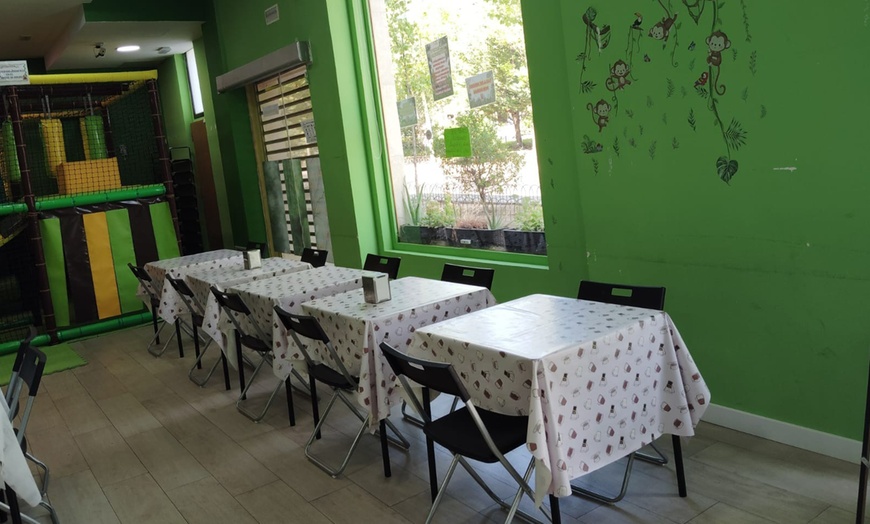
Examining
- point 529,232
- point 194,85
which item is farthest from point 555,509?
point 194,85

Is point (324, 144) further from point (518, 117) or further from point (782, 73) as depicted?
point (782, 73)

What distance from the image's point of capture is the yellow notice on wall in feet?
18.2

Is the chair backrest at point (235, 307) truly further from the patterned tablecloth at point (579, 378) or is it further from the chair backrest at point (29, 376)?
the patterned tablecloth at point (579, 378)

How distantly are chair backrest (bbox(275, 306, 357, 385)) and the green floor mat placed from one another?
3.63 meters

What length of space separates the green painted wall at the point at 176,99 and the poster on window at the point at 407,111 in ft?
16.8

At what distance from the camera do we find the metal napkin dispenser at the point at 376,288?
12.7ft

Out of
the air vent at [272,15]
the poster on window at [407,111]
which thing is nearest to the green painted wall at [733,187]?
the poster on window at [407,111]

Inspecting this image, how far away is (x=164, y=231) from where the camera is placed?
8156 millimetres

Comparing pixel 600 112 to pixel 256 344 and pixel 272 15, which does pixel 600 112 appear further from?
pixel 272 15

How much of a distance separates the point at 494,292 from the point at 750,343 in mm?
2024

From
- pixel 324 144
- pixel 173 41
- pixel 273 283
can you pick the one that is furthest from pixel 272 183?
pixel 273 283

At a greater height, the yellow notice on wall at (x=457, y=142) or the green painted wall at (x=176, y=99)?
the green painted wall at (x=176, y=99)

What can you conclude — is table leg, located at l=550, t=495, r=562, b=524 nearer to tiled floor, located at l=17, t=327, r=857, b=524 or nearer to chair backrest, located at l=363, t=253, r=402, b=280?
tiled floor, located at l=17, t=327, r=857, b=524

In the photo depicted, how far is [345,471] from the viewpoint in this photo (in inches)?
147
